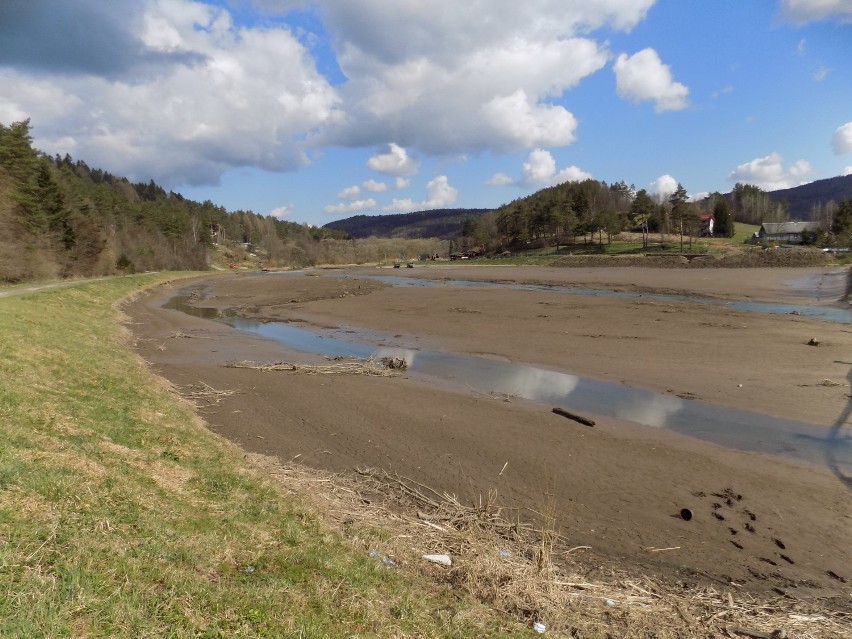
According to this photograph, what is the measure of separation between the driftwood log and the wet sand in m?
0.23

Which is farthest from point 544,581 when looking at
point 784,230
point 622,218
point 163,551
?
point 784,230

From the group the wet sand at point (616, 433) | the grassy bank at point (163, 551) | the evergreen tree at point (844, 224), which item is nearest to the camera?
the grassy bank at point (163, 551)

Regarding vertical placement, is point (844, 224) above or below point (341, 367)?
above

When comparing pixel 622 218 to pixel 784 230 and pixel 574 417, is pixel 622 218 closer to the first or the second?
pixel 784 230

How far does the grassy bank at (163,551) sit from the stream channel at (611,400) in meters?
9.10

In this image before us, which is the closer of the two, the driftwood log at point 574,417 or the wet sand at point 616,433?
the wet sand at point 616,433

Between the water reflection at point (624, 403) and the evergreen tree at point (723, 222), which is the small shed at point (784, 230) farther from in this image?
the water reflection at point (624, 403)

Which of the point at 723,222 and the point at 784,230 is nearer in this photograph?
the point at 723,222

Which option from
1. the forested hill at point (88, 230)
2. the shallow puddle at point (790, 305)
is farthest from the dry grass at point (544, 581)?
the forested hill at point (88, 230)

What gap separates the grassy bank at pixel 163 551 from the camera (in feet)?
12.3

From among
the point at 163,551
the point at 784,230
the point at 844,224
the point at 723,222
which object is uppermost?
the point at 723,222

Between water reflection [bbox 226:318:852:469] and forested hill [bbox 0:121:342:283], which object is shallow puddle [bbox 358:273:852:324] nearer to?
water reflection [bbox 226:318:852:469]

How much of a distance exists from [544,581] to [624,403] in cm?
954

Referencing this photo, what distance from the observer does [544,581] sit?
598cm
